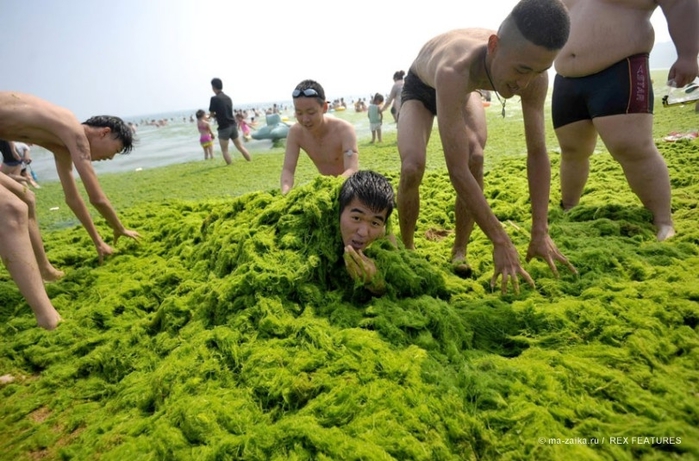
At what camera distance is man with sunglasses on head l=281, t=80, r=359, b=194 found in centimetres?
349

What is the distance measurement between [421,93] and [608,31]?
54.8 inches

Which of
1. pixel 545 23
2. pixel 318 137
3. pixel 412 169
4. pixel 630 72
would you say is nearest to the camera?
pixel 545 23

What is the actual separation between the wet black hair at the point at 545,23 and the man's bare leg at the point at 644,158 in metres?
1.46

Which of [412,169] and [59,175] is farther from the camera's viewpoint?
[59,175]


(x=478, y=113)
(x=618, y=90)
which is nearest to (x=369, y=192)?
(x=478, y=113)

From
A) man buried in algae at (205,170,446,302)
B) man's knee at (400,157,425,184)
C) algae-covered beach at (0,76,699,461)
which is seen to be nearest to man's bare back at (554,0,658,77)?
algae-covered beach at (0,76,699,461)

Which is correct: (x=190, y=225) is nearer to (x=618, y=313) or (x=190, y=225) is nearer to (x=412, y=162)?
(x=412, y=162)

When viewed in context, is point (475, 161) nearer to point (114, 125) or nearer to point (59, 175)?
point (114, 125)

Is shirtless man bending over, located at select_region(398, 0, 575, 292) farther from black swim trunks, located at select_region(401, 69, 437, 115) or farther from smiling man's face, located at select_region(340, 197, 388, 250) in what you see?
smiling man's face, located at select_region(340, 197, 388, 250)

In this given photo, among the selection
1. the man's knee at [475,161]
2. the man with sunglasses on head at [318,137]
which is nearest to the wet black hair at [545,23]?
the man's knee at [475,161]

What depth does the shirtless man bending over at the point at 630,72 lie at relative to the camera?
9.02 feet

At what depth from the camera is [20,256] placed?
2.49m

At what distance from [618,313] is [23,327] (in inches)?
141

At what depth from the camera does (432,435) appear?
4.32ft
